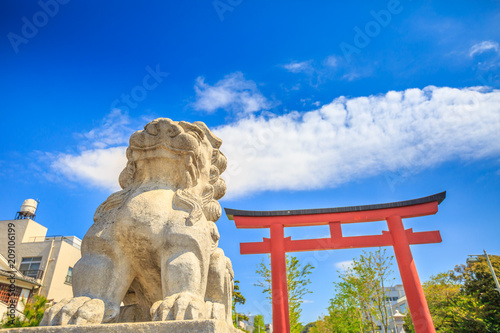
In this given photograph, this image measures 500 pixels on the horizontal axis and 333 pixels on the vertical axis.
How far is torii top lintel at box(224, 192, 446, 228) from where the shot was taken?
9.02 m

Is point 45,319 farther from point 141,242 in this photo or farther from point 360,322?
point 360,322

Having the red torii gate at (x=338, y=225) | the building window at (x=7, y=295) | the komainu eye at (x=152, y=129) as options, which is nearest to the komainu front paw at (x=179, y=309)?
the komainu eye at (x=152, y=129)

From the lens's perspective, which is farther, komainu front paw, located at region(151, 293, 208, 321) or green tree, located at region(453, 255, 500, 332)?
green tree, located at region(453, 255, 500, 332)

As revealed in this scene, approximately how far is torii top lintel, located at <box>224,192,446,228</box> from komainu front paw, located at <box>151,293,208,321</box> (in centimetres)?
740

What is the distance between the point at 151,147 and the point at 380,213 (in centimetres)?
838

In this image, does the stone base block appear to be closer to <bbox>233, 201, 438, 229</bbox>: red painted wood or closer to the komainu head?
the komainu head

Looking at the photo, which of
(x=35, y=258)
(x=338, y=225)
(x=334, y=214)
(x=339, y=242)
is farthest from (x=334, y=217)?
(x=35, y=258)

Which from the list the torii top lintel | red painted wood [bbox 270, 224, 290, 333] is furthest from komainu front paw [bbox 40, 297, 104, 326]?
the torii top lintel

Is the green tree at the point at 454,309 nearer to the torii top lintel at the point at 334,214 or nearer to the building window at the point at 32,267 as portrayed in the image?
the torii top lintel at the point at 334,214

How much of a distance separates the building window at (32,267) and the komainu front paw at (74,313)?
1569cm

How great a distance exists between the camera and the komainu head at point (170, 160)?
233 cm

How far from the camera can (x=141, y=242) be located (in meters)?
2.01

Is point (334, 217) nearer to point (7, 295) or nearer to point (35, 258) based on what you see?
point (7, 295)

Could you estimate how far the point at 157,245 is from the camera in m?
1.99
